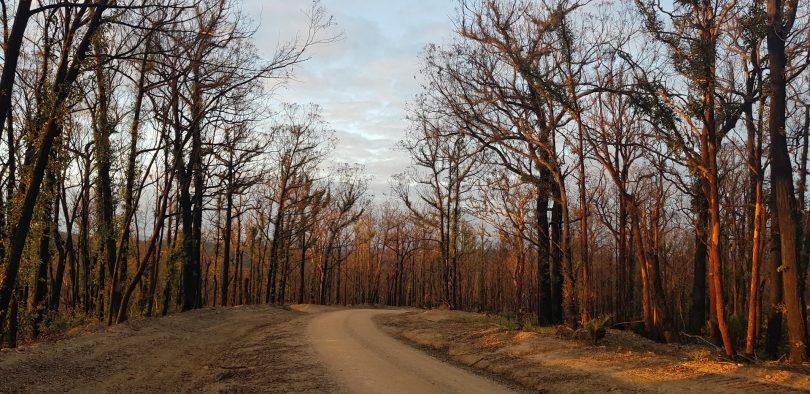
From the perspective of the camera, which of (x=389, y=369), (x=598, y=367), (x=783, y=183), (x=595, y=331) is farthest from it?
(x=595, y=331)

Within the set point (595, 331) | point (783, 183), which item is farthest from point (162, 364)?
point (783, 183)

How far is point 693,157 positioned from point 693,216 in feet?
23.2

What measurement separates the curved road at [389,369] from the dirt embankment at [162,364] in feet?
1.53

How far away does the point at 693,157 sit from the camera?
11844 mm

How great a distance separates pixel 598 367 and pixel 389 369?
12.8ft

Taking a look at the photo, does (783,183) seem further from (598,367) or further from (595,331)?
(598,367)

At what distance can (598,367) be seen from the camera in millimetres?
9820

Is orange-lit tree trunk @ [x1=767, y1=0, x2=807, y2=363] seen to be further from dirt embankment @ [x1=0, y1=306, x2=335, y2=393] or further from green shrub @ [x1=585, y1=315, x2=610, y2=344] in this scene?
dirt embankment @ [x1=0, y1=306, x2=335, y2=393]

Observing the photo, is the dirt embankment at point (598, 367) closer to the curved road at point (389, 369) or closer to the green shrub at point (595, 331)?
the green shrub at point (595, 331)

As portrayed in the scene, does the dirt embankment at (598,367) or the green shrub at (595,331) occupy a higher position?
the green shrub at (595,331)

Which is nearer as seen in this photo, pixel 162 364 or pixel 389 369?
pixel 389 369

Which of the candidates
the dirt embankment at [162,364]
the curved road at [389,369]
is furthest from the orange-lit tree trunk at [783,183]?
the dirt embankment at [162,364]

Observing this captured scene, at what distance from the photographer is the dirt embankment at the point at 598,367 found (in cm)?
803

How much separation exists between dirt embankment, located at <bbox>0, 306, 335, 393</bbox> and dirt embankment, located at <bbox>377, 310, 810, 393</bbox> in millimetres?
3707
